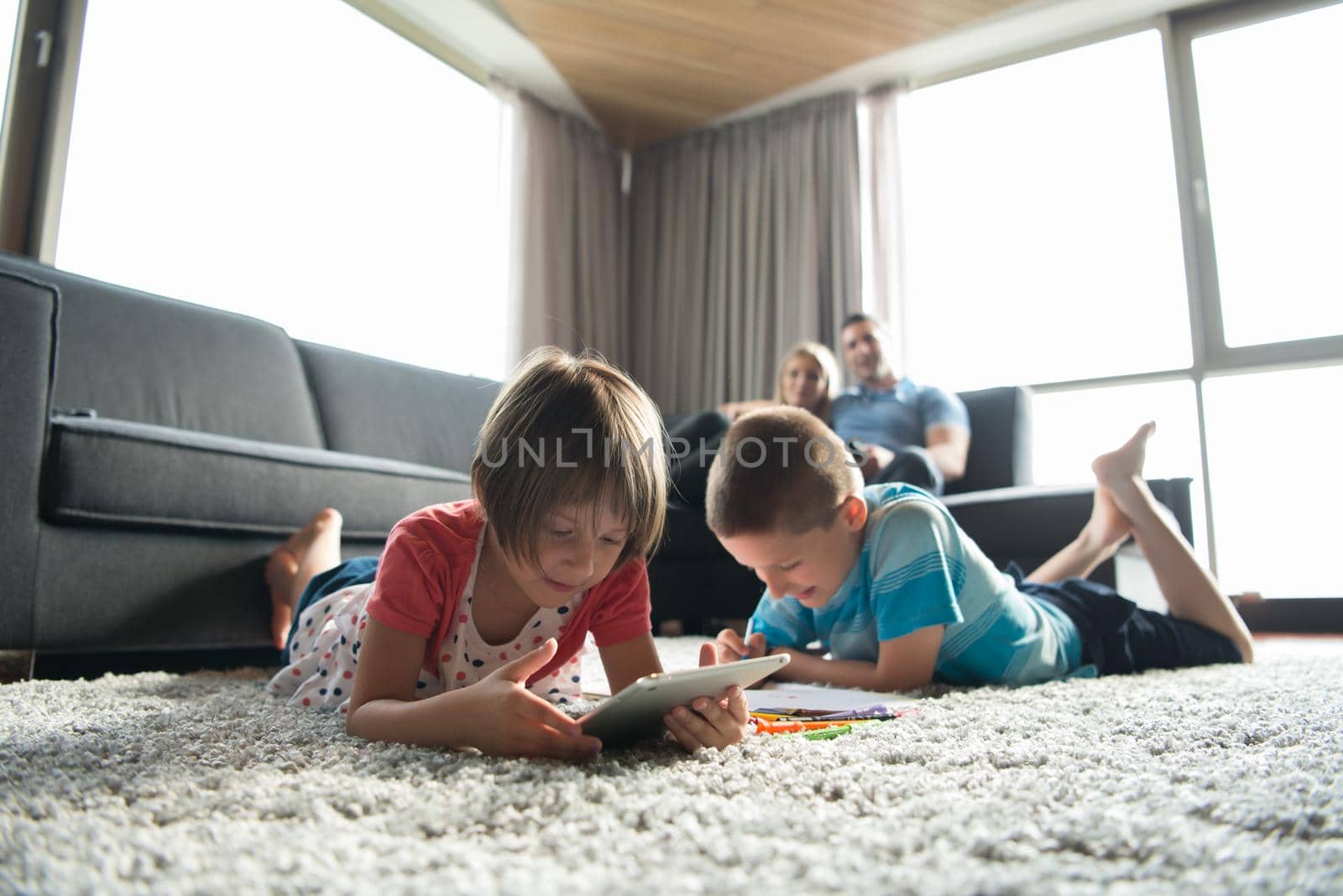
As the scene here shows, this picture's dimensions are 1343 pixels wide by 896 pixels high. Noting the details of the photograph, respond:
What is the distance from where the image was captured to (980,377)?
3.81 m

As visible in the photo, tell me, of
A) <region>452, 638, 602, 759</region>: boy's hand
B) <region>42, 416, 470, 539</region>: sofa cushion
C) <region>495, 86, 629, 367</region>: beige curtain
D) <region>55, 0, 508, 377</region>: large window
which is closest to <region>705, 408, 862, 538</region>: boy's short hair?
<region>452, 638, 602, 759</region>: boy's hand

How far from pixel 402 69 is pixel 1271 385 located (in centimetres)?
354

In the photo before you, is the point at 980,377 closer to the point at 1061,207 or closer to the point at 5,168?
the point at 1061,207

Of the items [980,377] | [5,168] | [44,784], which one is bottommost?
[44,784]

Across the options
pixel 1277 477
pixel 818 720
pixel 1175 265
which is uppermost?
pixel 1175 265

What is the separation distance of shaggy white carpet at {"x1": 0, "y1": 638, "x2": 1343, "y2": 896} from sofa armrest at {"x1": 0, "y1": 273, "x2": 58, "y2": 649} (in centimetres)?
45

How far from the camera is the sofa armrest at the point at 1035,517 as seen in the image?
1934 millimetres

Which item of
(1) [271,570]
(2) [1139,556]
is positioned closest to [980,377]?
(2) [1139,556]

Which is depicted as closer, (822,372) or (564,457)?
(564,457)

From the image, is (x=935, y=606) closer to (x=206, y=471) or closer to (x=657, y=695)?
(x=657, y=695)

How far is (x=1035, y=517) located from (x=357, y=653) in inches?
62.3

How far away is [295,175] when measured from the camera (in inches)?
127

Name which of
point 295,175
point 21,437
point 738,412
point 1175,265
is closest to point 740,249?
point 738,412

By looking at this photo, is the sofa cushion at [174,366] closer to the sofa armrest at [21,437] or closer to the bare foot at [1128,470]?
the sofa armrest at [21,437]
